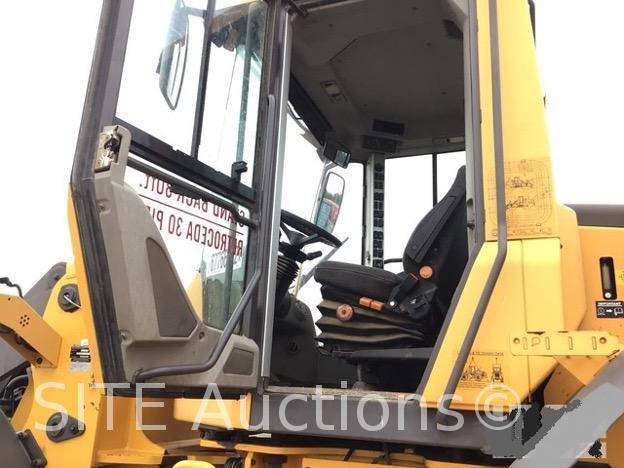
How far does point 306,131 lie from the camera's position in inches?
148

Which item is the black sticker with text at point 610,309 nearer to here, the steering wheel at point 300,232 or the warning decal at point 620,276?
the warning decal at point 620,276

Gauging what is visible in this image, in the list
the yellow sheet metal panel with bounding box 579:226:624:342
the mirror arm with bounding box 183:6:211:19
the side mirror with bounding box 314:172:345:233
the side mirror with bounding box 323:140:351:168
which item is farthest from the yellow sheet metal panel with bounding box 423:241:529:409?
the side mirror with bounding box 323:140:351:168

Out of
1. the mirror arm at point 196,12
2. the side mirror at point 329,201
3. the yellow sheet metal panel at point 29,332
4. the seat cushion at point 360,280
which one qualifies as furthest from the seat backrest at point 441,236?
the yellow sheet metal panel at point 29,332

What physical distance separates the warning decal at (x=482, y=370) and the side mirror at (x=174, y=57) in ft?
4.50

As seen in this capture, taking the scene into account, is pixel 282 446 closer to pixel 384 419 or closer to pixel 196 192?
pixel 384 419

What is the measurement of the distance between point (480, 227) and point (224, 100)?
1140mm

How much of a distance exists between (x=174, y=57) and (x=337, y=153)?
1.97m

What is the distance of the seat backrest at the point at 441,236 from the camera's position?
7.86 feet

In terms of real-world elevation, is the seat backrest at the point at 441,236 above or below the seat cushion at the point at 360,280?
above

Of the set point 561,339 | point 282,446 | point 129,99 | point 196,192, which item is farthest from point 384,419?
point 129,99

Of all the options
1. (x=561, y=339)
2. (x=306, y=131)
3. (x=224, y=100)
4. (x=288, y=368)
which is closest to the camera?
(x=561, y=339)

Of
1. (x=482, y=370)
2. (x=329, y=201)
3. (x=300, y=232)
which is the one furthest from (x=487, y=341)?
(x=329, y=201)

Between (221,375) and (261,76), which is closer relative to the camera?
(221,375)

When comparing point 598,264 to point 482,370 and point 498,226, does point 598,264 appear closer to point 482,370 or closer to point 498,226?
point 498,226
